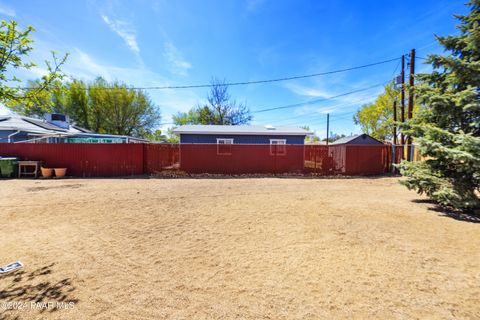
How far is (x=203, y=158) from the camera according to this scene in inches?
431

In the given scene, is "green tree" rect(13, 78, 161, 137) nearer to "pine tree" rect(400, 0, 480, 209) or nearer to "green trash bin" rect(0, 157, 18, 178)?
"green trash bin" rect(0, 157, 18, 178)

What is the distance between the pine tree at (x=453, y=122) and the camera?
15.5 ft

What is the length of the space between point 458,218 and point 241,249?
5251 millimetres

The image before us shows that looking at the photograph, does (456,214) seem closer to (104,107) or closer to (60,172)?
(60,172)

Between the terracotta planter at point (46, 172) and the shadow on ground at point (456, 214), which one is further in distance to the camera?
the terracotta planter at point (46, 172)

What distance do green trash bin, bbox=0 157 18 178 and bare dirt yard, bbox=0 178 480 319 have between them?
21.2 ft

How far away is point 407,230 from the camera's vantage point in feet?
13.1

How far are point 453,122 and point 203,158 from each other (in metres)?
9.32

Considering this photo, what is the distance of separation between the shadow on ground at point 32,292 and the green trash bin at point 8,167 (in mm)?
10754

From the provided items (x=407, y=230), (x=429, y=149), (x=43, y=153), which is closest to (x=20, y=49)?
(x=407, y=230)

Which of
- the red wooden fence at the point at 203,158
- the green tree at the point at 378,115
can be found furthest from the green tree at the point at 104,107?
the green tree at the point at 378,115

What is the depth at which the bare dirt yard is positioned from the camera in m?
2.04

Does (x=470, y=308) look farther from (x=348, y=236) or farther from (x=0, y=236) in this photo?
(x=0, y=236)

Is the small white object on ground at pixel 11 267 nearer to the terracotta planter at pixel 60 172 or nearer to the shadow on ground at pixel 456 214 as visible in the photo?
the shadow on ground at pixel 456 214
